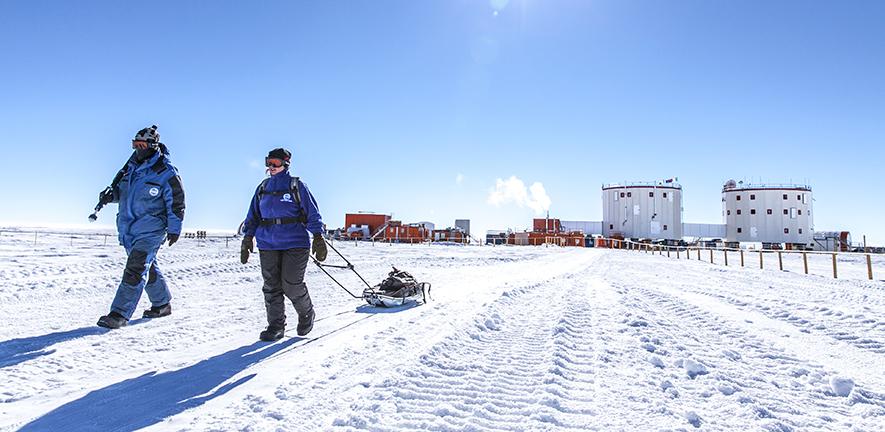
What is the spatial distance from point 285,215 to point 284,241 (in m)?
0.22

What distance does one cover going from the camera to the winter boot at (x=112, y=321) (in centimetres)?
405

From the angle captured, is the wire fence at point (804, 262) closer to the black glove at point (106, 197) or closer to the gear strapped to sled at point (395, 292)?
the gear strapped to sled at point (395, 292)

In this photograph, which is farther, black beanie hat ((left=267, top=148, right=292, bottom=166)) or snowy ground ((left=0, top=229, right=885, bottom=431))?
black beanie hat ((left=267, top=148, right=292, bottom=166))

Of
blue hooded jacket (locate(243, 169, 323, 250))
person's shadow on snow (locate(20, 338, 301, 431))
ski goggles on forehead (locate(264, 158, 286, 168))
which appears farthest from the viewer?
ski goggles on forehead (locate(264, 158, 286, 168))

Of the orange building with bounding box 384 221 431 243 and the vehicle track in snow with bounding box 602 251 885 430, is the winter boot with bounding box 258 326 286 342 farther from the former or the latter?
the orange building with bounding box 384 221 431 243

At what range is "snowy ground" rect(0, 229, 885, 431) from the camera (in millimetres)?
2252

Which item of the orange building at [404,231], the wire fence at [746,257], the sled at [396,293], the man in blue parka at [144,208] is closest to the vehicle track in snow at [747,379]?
the sled at [396,293]

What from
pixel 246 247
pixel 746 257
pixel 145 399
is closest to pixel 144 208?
pixel 246 247

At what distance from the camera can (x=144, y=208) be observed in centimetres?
433

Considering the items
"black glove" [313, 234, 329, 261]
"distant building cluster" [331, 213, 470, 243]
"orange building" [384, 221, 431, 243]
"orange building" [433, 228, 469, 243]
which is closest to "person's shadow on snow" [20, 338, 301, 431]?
"black glove" [313, 234, 329, 261]

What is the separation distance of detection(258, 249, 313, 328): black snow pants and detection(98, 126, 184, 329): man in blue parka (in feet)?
3.77

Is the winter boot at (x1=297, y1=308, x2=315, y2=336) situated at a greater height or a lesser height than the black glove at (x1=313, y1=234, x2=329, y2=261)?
lesser

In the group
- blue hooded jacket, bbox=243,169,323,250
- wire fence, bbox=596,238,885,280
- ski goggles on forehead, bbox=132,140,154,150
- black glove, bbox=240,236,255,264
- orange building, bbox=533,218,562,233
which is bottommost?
wire fence, bbox=596,238,885,280

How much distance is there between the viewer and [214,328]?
14.0 ft
